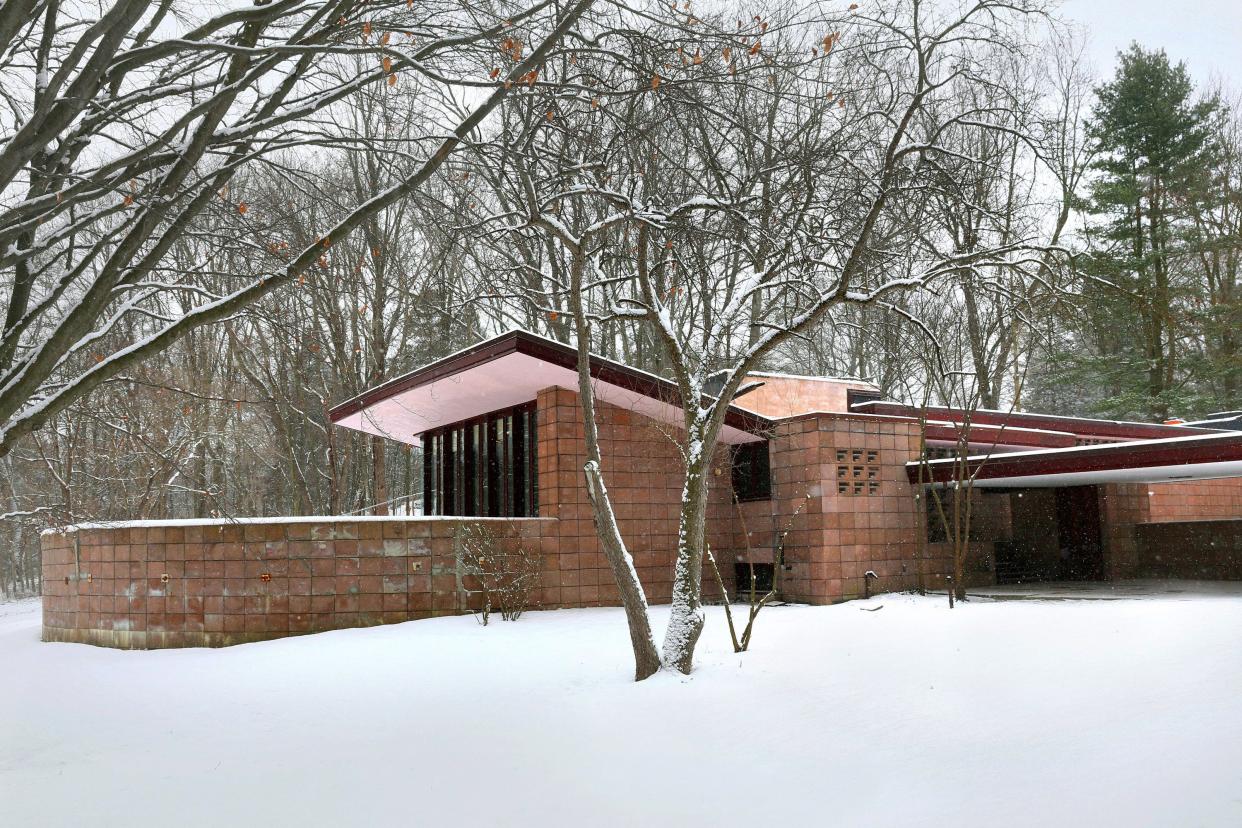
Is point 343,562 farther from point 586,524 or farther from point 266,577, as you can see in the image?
point 586,524

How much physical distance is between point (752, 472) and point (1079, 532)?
744 centimetres

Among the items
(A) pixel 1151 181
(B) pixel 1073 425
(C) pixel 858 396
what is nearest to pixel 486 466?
(C) pixel 858 396

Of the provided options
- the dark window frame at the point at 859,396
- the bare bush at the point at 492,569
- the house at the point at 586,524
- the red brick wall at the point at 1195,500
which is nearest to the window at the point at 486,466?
the house at the point at 586,524

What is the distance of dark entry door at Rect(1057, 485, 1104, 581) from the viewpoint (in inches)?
675

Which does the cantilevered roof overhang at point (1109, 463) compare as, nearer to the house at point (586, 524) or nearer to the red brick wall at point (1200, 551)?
the house at point (586, 524)

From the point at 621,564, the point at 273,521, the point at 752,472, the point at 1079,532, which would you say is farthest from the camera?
the point at 1079,532

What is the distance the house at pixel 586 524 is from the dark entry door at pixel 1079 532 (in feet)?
1.08

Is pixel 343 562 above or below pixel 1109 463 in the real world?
below

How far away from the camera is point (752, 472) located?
14.2 meters

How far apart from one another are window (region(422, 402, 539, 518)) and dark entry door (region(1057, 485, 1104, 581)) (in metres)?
10.1

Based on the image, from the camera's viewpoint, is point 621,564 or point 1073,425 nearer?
point 621,564

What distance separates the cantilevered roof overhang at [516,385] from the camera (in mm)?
12094

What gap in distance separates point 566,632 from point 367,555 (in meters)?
2.91

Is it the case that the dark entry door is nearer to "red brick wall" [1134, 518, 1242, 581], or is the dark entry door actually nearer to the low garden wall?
"red brick wall" [1134, 518, 1242, 581]
